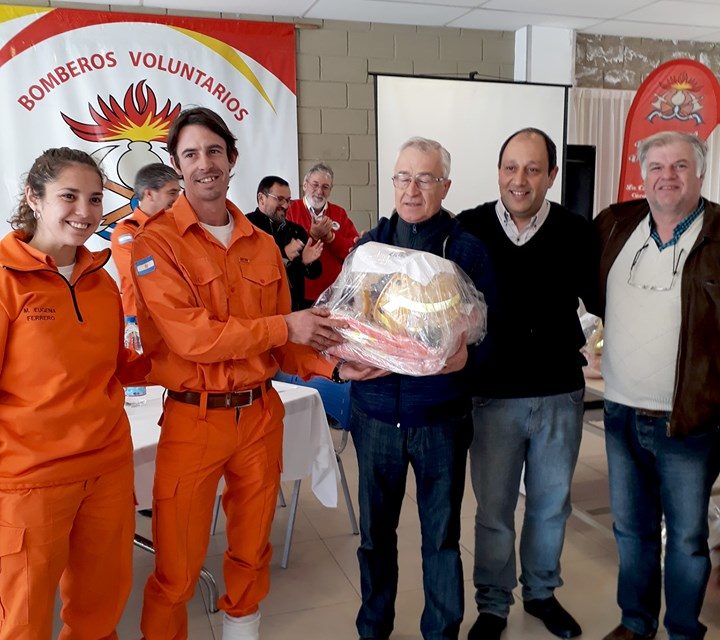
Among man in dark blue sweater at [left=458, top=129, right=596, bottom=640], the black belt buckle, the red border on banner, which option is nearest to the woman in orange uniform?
the black belt buckle

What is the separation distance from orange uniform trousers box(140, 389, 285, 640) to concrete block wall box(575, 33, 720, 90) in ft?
16.7

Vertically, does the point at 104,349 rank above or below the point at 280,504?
above

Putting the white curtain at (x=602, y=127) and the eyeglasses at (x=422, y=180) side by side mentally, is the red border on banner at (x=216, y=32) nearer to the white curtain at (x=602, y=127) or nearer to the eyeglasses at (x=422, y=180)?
the white curtain at (x=602, y=127)

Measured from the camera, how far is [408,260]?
5.30ft

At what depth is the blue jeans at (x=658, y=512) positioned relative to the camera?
6.19 ft

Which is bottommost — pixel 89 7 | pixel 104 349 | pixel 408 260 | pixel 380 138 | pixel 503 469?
pixel 503 469

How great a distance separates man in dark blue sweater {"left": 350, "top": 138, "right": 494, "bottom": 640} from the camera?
1816mm

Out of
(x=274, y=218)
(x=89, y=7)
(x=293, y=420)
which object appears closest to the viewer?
(x=293, y=420)

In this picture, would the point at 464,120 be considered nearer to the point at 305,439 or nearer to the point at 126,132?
the point at 126,132

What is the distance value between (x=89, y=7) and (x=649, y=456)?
4.58 metres

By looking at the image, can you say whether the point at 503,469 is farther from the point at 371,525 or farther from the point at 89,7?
the point at 89,7

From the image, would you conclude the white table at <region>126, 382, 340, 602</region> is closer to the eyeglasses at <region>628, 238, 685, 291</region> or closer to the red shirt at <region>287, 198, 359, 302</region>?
the eyeglasses at <region>628, 238, 685, 291</region>

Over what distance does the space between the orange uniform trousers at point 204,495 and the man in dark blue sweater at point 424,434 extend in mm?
289

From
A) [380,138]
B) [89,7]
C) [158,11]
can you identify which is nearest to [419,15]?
[380,138]
